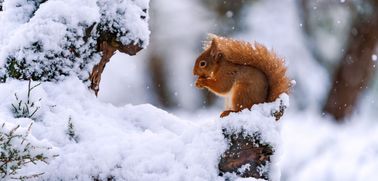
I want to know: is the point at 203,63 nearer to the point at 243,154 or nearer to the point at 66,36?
the point at 66,36

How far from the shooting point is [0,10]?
11.3ft

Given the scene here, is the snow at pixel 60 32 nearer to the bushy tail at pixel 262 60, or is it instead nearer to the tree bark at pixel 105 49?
the tree bark at pixel 105 49

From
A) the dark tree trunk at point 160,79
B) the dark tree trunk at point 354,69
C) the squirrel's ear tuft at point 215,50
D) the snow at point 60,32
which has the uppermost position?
the dark tree trunk at point 354,69

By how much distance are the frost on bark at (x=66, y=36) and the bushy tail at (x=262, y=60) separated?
371 millimetres

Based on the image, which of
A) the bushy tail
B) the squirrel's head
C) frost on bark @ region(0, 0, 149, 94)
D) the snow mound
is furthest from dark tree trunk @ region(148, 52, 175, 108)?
the snow mound

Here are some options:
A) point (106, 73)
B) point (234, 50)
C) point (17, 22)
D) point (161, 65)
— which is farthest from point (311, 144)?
point (17, 22)

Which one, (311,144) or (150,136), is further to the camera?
(311,144)

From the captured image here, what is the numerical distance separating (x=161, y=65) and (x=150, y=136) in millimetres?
3758

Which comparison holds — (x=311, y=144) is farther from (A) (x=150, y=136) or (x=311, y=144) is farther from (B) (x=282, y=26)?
(A) (x=150, y=136)

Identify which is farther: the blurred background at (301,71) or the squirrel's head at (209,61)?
the blurred background at (301,71)

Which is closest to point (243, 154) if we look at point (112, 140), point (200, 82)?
point (112, 140)

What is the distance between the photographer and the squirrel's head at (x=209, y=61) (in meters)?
3.29

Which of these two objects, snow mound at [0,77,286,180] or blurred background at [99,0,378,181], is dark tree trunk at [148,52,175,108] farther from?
snow mound at [0,77,286,180]

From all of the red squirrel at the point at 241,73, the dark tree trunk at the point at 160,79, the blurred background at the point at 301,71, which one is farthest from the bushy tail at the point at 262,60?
the dark tree trunk at the point at 160,79
